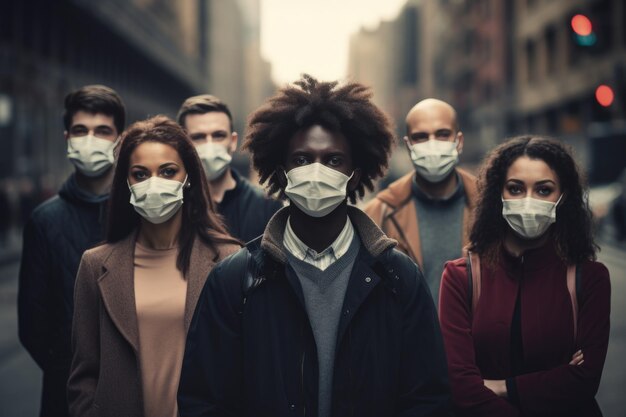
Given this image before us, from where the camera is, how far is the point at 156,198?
→ 4258 mm

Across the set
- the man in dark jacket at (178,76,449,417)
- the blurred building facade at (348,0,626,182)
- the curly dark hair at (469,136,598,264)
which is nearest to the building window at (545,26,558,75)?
the blurred building facade at (348,0,626,182)

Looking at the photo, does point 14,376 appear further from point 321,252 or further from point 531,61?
point 531,61

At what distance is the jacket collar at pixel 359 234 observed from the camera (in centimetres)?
320

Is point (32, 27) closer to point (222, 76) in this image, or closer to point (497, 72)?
point (497, 72)

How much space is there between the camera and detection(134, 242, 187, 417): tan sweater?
13.1ft

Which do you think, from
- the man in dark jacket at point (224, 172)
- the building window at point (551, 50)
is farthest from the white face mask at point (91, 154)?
the building window at point (551, 50)

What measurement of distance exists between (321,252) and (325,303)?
20cm

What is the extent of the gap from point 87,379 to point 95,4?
34299 millimetres

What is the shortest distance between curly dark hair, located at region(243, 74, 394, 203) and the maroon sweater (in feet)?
2.95

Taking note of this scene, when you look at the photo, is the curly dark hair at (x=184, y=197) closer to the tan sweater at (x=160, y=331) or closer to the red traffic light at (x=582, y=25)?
the tan sweater at (x=160, y=331)

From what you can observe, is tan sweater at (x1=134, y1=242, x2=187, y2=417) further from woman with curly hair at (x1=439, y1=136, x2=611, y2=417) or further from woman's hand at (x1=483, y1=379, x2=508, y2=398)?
woman's hand at (x1=483, y1=379, x2=508, y2=398)

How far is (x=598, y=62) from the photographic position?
34.0 metres

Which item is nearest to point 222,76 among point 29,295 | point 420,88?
point 420,88

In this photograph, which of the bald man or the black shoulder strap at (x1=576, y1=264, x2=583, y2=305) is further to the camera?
the bald man
